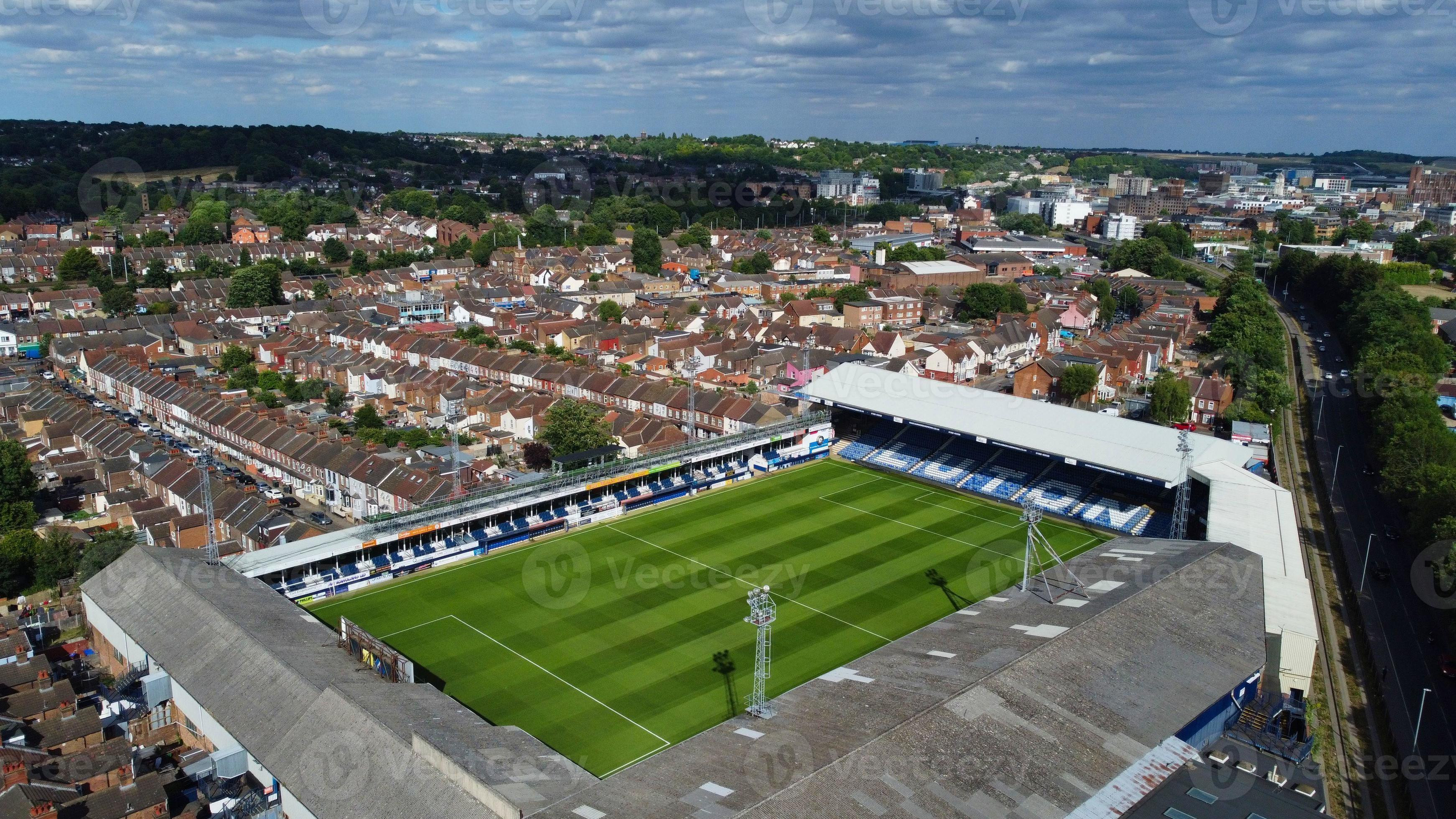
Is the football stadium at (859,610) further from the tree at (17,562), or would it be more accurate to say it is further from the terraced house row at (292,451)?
the tree at (17,562)

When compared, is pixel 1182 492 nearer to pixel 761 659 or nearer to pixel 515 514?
pixel 761 659

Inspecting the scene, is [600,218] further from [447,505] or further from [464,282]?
[447,505]

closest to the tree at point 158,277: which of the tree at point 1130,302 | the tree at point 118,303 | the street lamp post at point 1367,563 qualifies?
the tree at point 118,303

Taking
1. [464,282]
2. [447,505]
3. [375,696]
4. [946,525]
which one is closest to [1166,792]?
[375,696]

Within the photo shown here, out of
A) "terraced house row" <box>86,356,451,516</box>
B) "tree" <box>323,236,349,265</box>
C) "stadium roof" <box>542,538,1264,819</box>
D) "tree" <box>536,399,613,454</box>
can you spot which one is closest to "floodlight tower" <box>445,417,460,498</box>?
"terraced house row" <box>86,356,451,516</box>

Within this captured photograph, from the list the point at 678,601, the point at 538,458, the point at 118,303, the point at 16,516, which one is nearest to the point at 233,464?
the point at 16,516

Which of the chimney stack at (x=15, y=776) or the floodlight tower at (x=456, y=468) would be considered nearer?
the chimney stack at (x=15, y=776)
